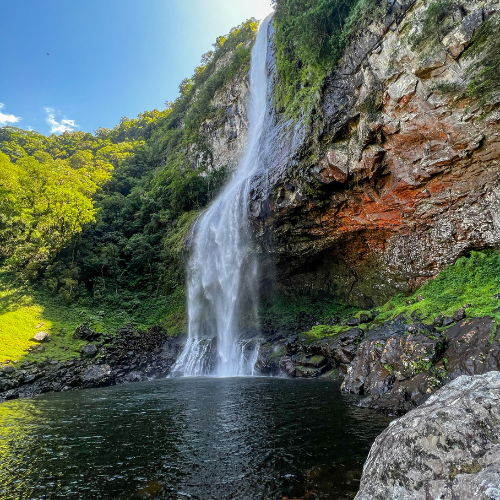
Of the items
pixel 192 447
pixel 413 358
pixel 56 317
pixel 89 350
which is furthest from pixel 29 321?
pixel 413 358

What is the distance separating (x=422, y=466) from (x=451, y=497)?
0.96 feet

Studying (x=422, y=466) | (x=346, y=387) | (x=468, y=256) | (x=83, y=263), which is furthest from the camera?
(x=83, y=263)

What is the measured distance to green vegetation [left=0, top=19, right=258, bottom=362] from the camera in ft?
71.9

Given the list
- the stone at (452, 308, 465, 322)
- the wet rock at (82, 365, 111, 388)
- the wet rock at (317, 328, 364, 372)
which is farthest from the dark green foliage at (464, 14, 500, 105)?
the wet rock at (82, 365, 111, 388)

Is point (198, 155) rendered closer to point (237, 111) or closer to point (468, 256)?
point (237, 111)

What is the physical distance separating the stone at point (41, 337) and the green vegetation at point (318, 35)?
19630 mm

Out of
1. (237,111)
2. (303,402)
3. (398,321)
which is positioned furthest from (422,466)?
(237,111)

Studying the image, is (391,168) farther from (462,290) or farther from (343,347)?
(343,347)

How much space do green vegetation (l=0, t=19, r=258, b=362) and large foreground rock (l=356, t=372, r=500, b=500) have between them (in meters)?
18.5

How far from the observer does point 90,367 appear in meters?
16.5

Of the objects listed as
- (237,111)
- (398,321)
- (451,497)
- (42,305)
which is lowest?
(451,497)

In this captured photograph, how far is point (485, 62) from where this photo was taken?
11055 mm

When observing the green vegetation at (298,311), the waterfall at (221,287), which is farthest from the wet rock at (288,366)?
the green vegetation at (298,311)

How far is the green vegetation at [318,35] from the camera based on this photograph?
Result: 15.4m
